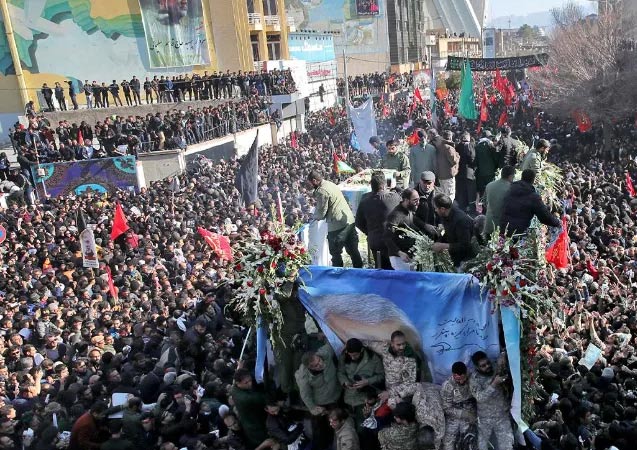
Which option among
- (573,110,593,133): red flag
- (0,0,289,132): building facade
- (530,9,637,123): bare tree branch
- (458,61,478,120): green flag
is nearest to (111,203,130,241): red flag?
(458,61,478,120): green flag

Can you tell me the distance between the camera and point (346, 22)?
63.6 meters

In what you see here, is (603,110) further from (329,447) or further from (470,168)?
(329,447)

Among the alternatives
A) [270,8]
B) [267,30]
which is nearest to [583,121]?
[267,30]

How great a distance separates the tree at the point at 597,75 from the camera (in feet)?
84.4

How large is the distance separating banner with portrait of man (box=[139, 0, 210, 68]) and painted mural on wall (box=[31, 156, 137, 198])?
50.6ft

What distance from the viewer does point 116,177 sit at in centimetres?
2123

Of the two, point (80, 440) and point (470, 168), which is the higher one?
point (470, 168)

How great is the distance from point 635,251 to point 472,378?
7.87 meters

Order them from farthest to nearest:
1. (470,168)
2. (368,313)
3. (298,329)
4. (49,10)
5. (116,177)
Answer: (49,10) → (116,177) → (470,168) → (298,329) → (368,313)

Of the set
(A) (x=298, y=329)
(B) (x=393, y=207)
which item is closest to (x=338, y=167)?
(B) (x=393, y=207)

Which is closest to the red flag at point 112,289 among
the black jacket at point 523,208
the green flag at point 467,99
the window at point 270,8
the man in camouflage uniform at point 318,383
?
the man in camouflage uniform at point 318,383

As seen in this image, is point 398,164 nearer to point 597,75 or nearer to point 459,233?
point 459,233

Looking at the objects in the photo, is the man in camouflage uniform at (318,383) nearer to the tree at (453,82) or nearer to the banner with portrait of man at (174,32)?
the banner with portrait of man at (174,32)

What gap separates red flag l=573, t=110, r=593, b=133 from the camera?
949 inches
